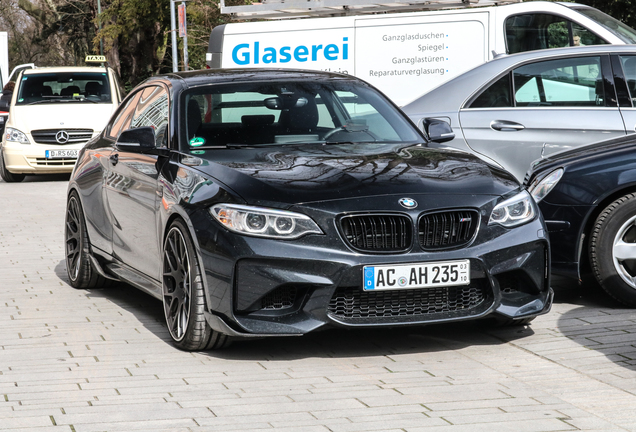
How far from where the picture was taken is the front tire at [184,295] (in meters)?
5.25

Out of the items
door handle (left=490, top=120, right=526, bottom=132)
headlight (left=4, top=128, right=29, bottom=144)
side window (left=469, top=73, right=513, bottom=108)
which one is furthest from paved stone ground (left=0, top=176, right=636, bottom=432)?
headlight (left=4, top=128, right=29, bottom=144)

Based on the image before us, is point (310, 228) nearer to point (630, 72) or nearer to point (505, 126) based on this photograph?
point (505, 126)

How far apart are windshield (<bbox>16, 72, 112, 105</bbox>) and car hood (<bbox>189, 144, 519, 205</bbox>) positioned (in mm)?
12223

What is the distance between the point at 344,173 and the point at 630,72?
3.73 meters

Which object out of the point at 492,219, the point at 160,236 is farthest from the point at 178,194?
the point at 492,219

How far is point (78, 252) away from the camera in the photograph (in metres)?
7.58

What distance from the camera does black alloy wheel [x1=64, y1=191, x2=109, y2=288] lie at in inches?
294

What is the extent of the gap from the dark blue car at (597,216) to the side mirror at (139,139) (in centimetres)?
248

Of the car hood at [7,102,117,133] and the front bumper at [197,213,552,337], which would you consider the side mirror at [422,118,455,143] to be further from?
the car hood at [7,102,117,133]

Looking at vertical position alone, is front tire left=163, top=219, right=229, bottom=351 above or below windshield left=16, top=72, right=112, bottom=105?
below

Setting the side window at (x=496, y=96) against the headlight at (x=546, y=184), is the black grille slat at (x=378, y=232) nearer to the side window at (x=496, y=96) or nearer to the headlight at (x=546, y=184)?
the headlight at (x=546, y=184)

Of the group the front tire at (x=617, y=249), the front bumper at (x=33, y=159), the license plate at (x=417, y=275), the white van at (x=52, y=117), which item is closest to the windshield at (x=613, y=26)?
the front tire at (x=617, y=249)

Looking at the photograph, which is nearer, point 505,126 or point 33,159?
point 505,126

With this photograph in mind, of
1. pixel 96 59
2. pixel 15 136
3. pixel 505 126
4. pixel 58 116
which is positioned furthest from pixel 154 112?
pixel 96 59
